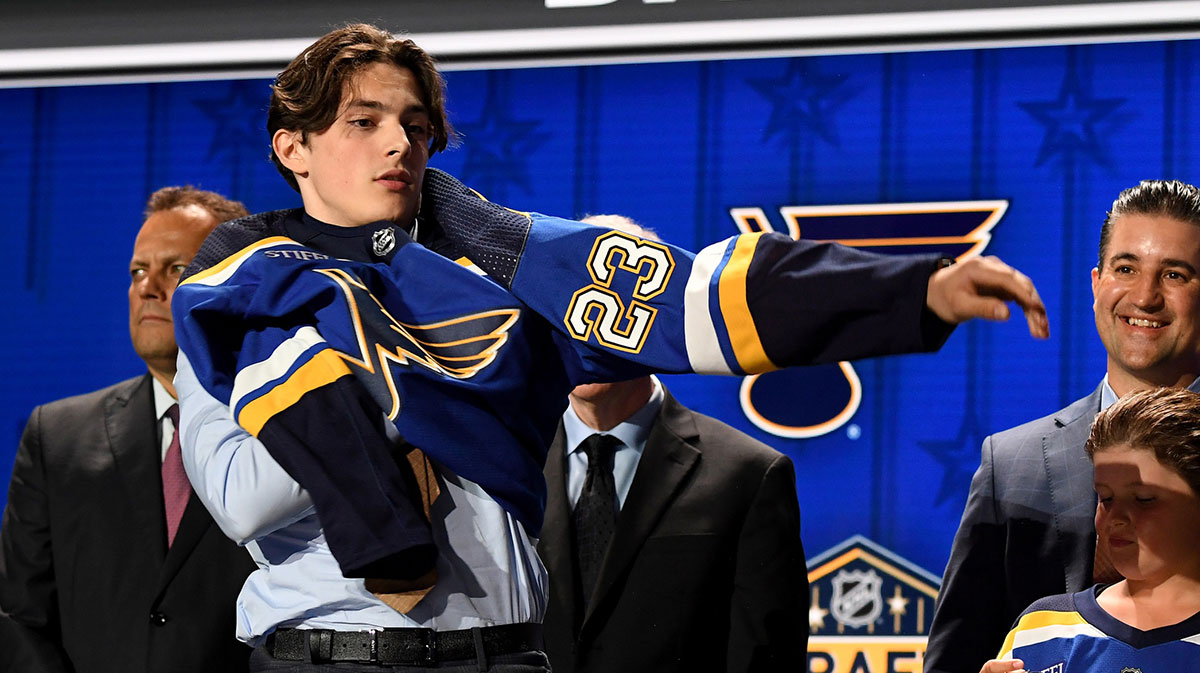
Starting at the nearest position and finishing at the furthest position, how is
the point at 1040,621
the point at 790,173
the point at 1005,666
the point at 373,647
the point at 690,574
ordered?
the point at 373,647
the point at 1005,666
the point at 1040,621
the point at 690,574
the point at 790,173

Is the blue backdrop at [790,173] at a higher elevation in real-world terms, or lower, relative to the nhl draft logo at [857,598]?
higher

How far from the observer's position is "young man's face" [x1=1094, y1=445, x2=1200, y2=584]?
2.03 m

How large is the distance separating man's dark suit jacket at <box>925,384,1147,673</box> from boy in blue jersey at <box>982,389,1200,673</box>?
0.58 feet

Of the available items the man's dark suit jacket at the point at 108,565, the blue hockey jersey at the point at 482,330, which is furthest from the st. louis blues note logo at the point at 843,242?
the blue hockey jersey at the point at 482,330

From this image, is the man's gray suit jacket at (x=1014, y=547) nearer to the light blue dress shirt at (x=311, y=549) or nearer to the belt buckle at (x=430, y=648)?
the light blue dress shirt at (x=311, y=549)

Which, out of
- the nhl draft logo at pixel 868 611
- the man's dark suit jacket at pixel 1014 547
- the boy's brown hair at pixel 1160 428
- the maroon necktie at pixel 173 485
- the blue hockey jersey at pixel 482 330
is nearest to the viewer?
the blue hockey jersey at pixel 482 330

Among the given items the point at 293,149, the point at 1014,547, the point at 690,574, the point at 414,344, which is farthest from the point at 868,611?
the point at 293,149

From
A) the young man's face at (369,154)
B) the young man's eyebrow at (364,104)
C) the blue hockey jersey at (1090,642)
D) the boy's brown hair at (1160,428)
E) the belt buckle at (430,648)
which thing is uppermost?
the young man's eyebrow at (364,104)

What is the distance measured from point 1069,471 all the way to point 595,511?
93 cm

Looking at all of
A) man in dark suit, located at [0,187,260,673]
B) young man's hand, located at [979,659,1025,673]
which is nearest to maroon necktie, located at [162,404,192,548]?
man in dark suit, located at [0,187,260,673]

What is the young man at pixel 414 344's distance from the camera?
1.60 m

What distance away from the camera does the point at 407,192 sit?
1896 mm

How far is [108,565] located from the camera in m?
2.70

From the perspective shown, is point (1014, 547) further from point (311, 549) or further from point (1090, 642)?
point (311, 549)
